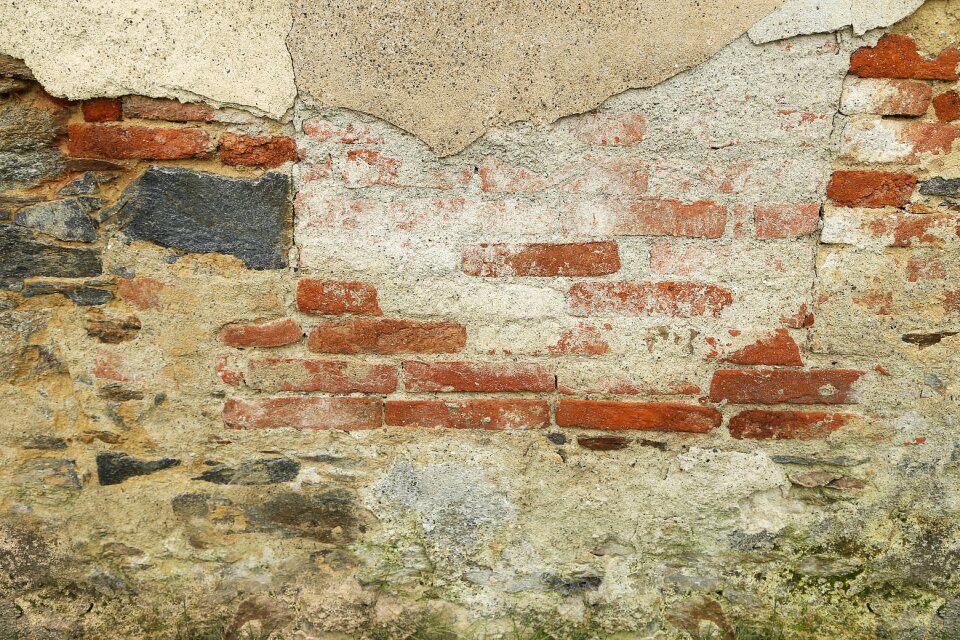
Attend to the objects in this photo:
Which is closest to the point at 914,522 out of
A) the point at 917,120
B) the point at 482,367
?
the point at 917,120

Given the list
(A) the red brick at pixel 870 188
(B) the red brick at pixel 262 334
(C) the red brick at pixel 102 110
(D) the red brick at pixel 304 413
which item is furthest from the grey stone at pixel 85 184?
(A) the red brick at pixel 870 188

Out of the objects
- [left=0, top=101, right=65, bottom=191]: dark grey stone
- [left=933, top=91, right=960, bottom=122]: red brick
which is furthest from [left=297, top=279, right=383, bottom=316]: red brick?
[left=933, top=91, right=960, bottom=122]: red brick

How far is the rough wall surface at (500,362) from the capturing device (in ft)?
4.83

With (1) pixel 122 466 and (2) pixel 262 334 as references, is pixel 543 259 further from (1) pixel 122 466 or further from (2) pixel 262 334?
(1) pixel 122 466

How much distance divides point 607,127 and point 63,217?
1.20 meters

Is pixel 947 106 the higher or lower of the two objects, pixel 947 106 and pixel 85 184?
the higher

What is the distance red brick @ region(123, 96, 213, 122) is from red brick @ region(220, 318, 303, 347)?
17.9 inches

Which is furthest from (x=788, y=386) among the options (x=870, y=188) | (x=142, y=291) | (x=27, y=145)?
(x=27, y=145)

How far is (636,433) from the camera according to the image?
1.59m

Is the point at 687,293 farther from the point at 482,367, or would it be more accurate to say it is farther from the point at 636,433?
the point at 482,367

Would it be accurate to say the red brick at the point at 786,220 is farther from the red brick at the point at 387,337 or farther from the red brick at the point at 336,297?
the red brick at the point at 336,297

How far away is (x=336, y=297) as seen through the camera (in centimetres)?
155

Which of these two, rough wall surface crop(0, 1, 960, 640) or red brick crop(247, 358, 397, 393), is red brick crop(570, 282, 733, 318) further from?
red brick crop(247, 358, 397, 393)

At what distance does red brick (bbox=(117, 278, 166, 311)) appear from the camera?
1.54 m
